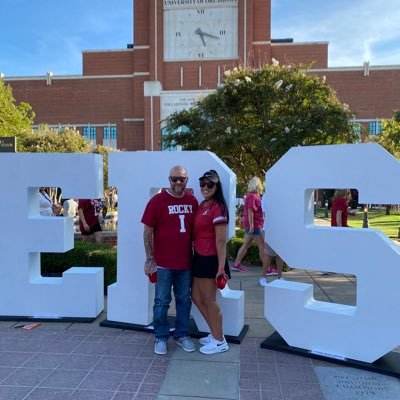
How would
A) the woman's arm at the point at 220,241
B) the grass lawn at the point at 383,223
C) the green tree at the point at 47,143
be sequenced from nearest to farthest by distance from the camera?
the woman's arm at the point at 220,241, the grass lawn at the point at 383,223, the green tree at the point at 47,143

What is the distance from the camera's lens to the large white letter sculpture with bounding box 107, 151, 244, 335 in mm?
4855

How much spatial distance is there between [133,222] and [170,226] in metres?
0.88

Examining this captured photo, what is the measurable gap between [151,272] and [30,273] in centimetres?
190

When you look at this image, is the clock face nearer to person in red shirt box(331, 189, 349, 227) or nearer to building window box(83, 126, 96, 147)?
building window box(83, 126, 96, 147)

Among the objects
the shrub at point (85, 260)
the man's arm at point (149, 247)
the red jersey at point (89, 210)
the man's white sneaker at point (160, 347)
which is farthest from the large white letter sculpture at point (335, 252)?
the red jersey at point (89, 210)

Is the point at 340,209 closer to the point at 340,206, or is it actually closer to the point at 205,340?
the point at 340,206

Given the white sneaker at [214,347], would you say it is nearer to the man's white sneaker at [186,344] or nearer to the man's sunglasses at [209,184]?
the man's white sneaker at [186,344]

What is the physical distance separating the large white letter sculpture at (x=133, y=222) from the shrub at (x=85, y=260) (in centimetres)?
174

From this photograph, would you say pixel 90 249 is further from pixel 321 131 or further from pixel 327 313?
pixel 321 131

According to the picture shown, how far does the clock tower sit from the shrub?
4620 cm

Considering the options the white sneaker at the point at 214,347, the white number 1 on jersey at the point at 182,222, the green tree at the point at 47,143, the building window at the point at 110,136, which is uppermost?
the building window at the point at 110,136

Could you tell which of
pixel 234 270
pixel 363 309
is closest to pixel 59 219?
pixel 363 309

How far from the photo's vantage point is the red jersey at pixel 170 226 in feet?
13.7

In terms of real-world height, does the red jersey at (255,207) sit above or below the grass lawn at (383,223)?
above
